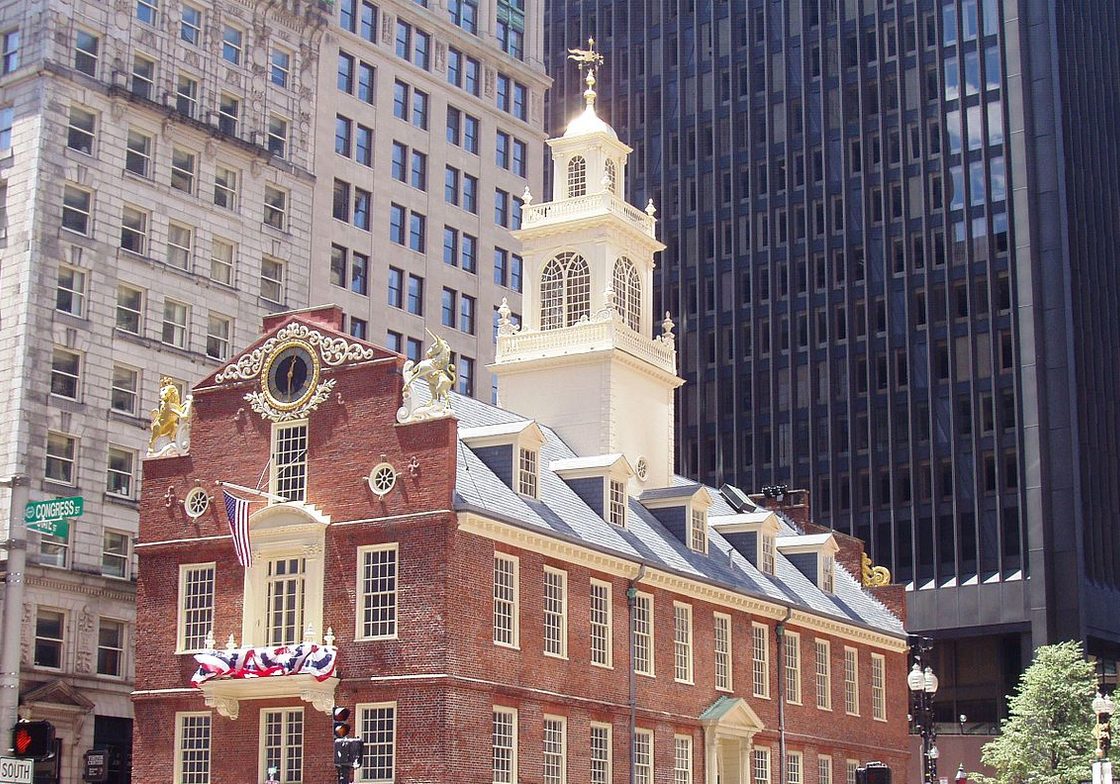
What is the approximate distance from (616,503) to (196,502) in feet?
43.6

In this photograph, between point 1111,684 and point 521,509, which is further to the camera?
point 1111,684

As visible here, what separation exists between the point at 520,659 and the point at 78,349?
1129 inches

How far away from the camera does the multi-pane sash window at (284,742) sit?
46031 millimetres

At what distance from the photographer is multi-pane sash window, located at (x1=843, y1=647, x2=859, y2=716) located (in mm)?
64625

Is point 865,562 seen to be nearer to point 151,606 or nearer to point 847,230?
point 151,606

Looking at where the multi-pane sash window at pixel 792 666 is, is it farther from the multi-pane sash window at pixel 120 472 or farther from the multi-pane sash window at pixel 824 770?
the multi-pane sash window at pixel 120 472

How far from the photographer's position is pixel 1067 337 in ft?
340

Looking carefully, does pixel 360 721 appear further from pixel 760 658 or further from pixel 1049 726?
pixel 1049 726

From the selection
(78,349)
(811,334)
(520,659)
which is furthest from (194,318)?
(811,334)

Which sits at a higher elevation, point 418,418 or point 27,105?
point 27,105

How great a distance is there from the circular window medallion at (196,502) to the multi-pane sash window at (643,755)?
1412 cm

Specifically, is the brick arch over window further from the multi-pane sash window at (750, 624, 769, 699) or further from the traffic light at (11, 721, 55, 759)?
the traffic light at (11, 721, 55, 759)

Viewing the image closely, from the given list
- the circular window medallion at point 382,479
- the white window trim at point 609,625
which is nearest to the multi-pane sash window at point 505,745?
the white window trim at point 609,625

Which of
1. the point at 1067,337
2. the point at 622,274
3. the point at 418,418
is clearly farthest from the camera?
the point at 1067,337
